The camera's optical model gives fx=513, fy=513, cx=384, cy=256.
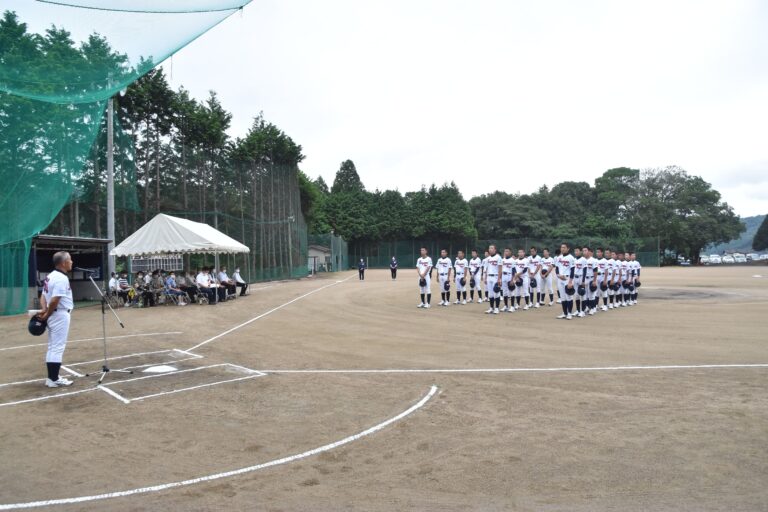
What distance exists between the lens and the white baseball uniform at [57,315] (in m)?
6.83

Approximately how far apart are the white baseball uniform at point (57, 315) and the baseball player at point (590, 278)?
1239 cm

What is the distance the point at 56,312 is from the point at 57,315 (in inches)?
1.7

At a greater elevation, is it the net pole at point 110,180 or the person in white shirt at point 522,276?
the net pole at point 110,180

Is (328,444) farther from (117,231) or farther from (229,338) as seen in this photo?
(117,231)

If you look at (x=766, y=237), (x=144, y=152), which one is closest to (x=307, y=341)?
(x=144, y=152)

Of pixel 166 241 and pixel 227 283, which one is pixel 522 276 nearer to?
pixel 227 283

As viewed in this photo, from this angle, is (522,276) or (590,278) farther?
(522,276)

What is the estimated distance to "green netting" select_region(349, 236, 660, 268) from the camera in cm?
6028

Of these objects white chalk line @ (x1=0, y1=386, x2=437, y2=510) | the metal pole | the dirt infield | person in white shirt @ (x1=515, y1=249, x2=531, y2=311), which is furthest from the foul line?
the metal pole

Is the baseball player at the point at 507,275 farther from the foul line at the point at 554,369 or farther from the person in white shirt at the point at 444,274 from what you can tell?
the foul line at the point at 554,369

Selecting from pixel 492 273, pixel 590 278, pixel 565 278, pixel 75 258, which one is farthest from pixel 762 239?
pixel 75 258

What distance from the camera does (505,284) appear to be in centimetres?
1602

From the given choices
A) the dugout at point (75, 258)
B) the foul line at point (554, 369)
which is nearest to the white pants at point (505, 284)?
the foul line at point (554, 369)

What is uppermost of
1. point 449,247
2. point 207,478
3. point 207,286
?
point 449,247
